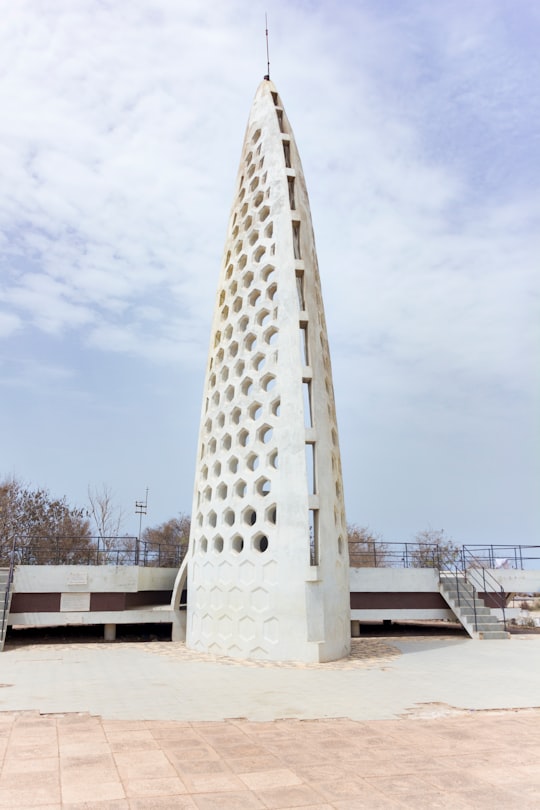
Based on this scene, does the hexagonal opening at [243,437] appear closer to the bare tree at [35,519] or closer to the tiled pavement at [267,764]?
the tiled pavement at [267,764]

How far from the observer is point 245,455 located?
539 inches

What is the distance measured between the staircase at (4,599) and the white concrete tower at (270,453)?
416 centimetres

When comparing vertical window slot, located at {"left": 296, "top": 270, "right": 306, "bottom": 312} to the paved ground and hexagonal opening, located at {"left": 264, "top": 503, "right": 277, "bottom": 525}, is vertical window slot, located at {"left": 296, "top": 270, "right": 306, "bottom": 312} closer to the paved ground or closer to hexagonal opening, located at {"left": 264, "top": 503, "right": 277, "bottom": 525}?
hexagonal opening, located at {"left": 264, "top": 503, "right": 277, "bottom": 525}

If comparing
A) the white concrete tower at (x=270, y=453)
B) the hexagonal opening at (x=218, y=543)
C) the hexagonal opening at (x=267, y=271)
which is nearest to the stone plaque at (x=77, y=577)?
the white concrete tower at (x=270, y=453)

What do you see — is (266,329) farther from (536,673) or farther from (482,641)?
(482,641)

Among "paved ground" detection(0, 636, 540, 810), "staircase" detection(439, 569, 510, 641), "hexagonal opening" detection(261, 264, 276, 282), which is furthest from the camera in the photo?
"staircase" detection(439, 569, 510, 641)

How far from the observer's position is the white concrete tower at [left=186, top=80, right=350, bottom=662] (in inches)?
491

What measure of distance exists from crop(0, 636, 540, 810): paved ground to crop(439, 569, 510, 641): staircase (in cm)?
587

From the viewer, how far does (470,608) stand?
1733cm

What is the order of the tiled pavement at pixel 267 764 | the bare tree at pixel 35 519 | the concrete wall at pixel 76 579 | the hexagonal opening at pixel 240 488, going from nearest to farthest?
the tiled pavement at pixel 267 764 < the hexagonal opening at pixel 240 488 < the concrete wall at pixel 76 579 < the bare tree at pixel 35 519

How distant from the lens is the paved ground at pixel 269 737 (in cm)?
441

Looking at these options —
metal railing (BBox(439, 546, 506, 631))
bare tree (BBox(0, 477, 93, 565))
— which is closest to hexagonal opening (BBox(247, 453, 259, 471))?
metal railing (BBox(439, 546, 506, 631))

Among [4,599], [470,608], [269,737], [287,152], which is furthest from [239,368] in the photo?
[269,737]

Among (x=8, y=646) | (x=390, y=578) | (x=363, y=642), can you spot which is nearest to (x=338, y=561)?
(x=363, y=642)
